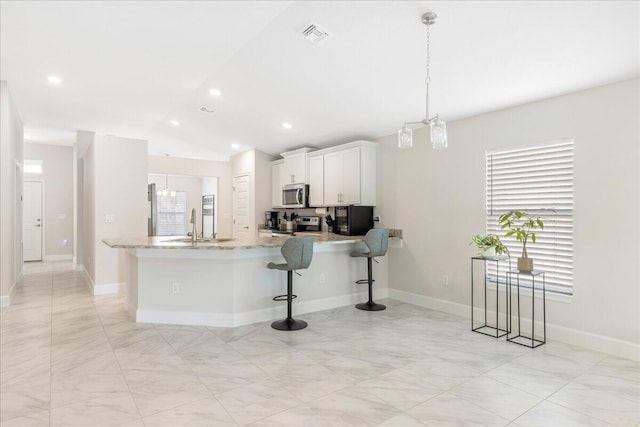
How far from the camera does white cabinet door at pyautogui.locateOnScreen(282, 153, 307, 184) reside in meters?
6.49

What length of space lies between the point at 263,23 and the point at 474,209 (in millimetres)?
3023

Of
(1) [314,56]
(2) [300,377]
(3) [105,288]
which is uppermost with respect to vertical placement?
(1) [314,56]

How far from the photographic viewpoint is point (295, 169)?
22.0 ft

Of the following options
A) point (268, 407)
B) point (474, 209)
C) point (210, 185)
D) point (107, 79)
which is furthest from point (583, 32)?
point (210, 185)

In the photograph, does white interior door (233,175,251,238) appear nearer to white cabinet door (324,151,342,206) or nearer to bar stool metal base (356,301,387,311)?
white cabinet door (324,151,342,206)

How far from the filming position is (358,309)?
483cm

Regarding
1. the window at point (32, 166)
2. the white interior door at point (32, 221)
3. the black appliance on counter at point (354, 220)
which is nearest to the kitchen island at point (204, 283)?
the black appliance on counter at point (354, 220)

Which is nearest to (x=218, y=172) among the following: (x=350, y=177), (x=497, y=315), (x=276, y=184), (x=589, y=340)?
(x=276, y=184)

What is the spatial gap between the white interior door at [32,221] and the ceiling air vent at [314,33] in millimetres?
8640

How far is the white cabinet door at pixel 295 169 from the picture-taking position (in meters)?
6.49

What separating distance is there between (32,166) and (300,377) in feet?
30.3

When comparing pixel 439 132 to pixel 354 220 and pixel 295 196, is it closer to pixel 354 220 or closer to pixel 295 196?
pixel 354 220

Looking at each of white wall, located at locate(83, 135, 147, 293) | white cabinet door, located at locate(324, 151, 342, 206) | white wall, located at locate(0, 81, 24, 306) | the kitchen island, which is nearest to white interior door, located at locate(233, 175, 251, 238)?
white wall, located at locate(83, 135, 147, 293)

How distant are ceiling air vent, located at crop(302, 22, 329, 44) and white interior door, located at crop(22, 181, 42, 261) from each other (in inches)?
340
